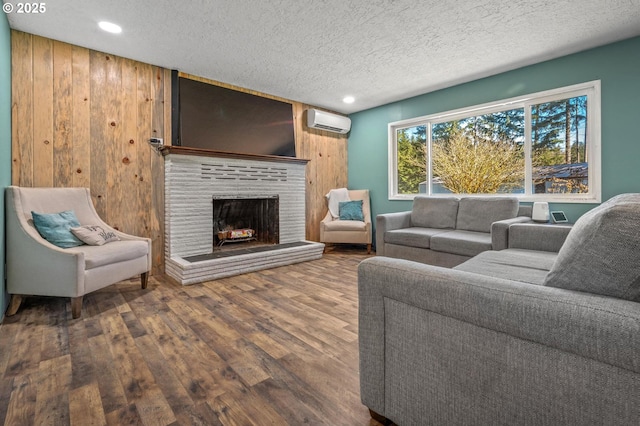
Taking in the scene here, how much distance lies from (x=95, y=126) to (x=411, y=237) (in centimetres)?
367

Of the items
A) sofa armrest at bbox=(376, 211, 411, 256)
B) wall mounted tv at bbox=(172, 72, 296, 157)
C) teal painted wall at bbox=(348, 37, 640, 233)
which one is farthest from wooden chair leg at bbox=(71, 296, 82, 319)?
teal painted wall at bbox=(348, 37, 640, 233)

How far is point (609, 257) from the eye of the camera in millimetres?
802

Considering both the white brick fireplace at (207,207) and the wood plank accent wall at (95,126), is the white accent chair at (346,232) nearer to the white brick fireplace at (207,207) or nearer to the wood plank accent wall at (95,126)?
the white brick fireplace at (207,207)

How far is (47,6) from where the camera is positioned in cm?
239

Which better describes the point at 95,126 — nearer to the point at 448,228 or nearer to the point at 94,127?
the point at 94,127

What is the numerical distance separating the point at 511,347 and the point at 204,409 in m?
1.23

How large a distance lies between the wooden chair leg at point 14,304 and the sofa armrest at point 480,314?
Result: 2818 millimetres

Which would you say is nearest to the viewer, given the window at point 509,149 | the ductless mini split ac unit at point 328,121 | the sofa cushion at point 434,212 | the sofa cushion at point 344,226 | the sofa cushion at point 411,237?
the window at point 509,149

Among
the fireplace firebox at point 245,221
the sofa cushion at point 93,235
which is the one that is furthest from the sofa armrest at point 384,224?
the sofa cushion at point 93,235

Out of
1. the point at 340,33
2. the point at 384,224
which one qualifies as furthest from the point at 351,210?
the point at 340,33

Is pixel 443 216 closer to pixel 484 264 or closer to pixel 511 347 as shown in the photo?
pixel 484 264

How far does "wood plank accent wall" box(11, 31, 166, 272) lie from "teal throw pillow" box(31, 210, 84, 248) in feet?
1.75

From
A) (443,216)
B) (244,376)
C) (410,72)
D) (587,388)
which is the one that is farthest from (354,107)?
(587,388)

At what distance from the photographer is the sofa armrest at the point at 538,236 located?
240cm
